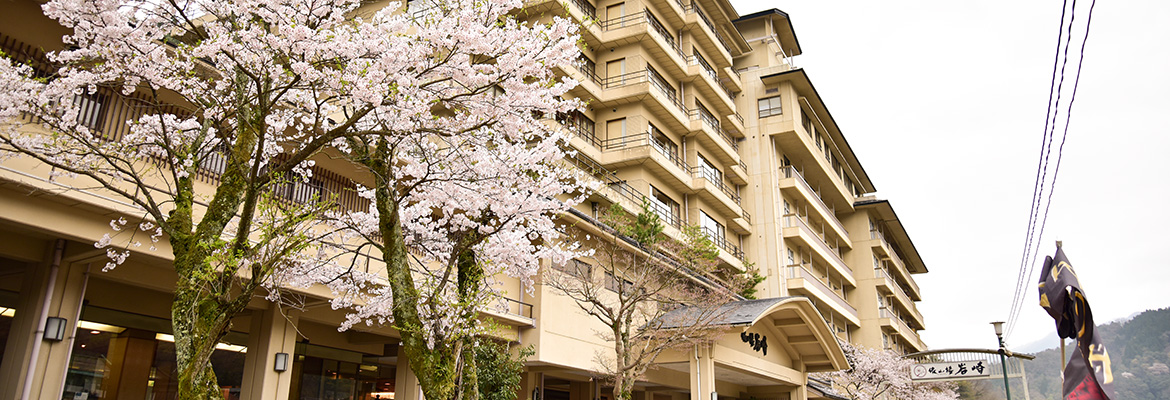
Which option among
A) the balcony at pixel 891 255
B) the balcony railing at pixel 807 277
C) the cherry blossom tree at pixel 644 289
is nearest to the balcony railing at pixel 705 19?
the balcony railing at pixel 807 277

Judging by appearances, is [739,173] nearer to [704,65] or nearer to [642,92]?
[704,65]

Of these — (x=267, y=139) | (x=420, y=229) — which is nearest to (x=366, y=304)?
(x=420, y=229)

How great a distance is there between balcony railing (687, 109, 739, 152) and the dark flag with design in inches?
962

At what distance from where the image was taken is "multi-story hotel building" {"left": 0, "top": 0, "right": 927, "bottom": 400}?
11.2 metres

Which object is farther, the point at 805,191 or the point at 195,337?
the point at 805,191

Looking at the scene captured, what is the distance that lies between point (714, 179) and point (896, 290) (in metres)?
28.3

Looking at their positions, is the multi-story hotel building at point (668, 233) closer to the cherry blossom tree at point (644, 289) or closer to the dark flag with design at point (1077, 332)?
the cherry blossom tree at point (644, 289)

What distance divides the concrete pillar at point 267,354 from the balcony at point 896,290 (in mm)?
45731

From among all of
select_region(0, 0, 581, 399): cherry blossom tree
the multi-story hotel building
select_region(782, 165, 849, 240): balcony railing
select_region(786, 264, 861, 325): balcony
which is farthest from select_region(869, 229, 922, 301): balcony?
select_region(0, 0, 581, 399): cherry blossom tree

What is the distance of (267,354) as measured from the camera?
1425cm

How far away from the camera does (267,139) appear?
38.0ft

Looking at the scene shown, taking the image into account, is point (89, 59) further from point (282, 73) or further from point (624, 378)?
point (624, 378)

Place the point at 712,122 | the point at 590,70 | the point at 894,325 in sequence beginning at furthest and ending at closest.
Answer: the point at 894,325 < the point at 712,122 < the point at 590,70

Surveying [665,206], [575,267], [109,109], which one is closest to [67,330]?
[109,109]
